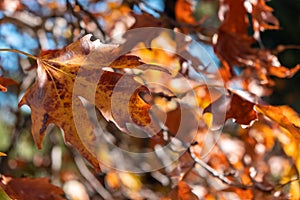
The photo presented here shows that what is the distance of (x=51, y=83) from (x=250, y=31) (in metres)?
2.16

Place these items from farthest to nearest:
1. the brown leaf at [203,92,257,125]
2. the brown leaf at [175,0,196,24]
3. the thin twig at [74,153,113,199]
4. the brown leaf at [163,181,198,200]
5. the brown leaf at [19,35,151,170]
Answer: the thin twig at [74,153,113,199]
the brown leaf at [175,0,196,24]
the brown leaf at [163,181,198,200]
the brown leaf at [203,92,257,125]
the brown leaf at [19,35,151,170]

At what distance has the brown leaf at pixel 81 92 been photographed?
803mm

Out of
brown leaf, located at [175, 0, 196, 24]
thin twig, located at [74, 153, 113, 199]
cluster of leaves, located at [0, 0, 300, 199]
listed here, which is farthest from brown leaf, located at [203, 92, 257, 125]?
thin twig, located at [74, 153, 113, 199]

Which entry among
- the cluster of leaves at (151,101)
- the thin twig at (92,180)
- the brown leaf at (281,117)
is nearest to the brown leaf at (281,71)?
the cluster of leaves at (151,101)

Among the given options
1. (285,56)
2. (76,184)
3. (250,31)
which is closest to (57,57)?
(76,184)

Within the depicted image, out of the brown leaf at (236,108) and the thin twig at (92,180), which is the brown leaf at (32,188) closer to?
the brown leaf at (236,108)

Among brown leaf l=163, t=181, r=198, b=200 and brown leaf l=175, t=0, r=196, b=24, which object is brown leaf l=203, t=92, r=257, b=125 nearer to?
brown leaf l=163, t=181, r=198, b=200

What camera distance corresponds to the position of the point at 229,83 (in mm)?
1385

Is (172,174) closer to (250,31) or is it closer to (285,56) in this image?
(250,31)

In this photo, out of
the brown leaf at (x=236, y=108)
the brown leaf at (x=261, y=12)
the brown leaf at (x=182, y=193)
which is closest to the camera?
the brown leaf at (x=236, y=108)

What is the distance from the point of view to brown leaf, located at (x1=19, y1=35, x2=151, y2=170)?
2.64 ft

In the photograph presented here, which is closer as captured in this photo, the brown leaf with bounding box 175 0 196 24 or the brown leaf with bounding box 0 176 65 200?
the brown leaf with bounding box 0 176 65 200

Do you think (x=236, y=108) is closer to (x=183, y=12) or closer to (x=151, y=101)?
(x=151, y=101)

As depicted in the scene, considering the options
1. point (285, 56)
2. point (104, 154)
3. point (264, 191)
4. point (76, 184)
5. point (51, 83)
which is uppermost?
point (51, 83)
